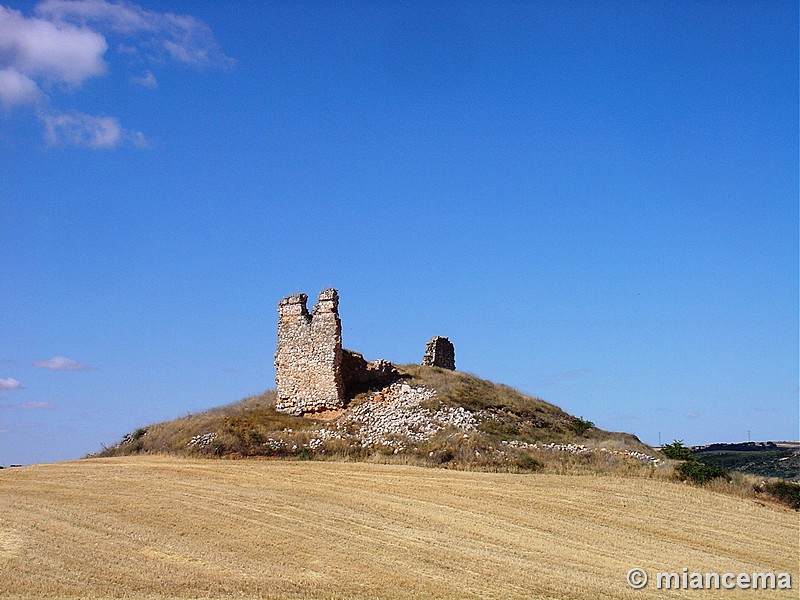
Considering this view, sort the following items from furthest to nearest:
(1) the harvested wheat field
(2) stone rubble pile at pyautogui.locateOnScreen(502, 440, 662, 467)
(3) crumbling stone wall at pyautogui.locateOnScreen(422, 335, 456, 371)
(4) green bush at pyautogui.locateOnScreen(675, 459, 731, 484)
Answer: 1. (3) crumbling stone wall at pyautogui.locateOnScreen(422, 335, 456, 371)
2. (2) stone rubble pile at pyautogui.locateOnScreen(502, 440, 662, 467)
3. (4) green bush at pyautogui.locateOnScreen(675, 459, 731, 484)
4. (1) the harvested wheat field

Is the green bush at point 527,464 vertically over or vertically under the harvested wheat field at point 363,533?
over

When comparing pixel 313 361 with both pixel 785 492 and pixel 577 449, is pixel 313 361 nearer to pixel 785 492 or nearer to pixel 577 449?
pixel 577 449

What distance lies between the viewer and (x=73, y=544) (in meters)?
14.4

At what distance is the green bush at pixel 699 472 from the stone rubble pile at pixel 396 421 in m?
6.67

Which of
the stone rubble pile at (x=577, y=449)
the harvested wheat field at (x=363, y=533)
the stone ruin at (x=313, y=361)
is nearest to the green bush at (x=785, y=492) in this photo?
the harvested wheat field at (x=363, y=533)

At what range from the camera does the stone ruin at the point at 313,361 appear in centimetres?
3077

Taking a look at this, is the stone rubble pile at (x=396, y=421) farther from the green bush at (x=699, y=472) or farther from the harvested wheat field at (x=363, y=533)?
the green bush at (x=699, y=472)

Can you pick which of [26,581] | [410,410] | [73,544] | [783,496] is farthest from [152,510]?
[783,496]

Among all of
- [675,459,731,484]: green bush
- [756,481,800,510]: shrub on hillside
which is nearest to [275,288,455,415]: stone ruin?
[675,459,731,484]: green bush

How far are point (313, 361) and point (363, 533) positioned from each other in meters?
15.7

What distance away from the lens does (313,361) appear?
31.2 meters

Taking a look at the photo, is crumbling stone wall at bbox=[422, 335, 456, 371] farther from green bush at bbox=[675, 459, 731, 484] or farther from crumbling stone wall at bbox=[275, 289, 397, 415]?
green bush at bbox=[675, 459, 731, 484]

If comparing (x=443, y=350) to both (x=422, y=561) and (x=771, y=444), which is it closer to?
(x=422, y=561)

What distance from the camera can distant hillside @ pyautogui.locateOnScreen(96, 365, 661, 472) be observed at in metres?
24.9
